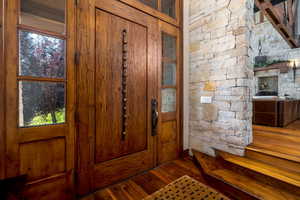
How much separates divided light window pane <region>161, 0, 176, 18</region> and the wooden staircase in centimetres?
237

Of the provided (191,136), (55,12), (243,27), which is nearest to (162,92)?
(191,136)

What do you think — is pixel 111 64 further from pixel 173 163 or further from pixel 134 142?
pixel 173 163

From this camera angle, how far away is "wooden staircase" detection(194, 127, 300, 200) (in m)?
1.25

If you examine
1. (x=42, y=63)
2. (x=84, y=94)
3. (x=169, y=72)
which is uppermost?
(x=169, y=72)

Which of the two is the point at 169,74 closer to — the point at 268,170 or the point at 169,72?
the point at 169,72

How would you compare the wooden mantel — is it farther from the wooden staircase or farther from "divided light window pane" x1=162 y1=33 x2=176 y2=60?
the wooden staircase

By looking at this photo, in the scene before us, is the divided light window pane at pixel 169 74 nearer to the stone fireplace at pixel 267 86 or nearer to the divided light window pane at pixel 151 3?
the divided light window pane at pixel 151 3

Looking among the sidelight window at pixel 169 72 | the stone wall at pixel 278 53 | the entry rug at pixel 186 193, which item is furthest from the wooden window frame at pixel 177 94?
Result: the stone wall at pixel 278 53

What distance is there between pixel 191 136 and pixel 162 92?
3.37ft

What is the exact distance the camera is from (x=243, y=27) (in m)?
1.79

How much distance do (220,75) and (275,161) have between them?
4.17ft

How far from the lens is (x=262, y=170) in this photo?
146 cm

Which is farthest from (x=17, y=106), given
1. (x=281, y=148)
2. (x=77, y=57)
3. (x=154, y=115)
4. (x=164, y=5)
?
(x=281, y=148)

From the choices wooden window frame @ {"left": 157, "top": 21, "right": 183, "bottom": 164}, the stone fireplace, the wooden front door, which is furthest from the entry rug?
the stone fireplace
